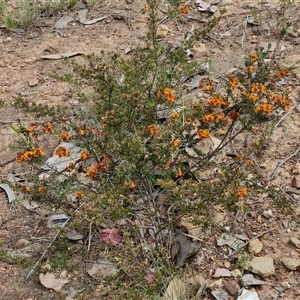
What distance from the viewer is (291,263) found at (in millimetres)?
3053

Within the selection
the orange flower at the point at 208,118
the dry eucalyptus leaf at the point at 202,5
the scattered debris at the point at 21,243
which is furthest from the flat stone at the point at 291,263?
the dry eucalyptus leaf at the point at 202,5

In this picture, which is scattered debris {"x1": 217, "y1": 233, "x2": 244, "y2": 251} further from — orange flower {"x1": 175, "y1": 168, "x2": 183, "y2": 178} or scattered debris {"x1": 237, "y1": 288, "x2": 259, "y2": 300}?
orange flower {"x1": 175, "y1": 168, "x2": 183, "y2": 178}

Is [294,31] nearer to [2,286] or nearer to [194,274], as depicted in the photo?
[194,274]

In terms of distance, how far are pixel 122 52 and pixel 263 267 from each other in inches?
97.5

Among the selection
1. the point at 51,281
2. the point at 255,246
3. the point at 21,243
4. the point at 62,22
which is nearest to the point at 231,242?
the point at 255,246

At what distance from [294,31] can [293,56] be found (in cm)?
37

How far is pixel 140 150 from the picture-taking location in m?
2.73

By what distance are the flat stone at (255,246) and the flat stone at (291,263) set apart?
0.48 feet

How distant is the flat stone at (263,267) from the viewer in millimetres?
3014

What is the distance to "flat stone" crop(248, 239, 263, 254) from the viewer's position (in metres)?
3.16

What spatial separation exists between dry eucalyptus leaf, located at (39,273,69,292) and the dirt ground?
30 mm

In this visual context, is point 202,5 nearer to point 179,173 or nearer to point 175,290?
point 179,173

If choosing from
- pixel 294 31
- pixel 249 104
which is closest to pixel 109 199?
pixel 249 104

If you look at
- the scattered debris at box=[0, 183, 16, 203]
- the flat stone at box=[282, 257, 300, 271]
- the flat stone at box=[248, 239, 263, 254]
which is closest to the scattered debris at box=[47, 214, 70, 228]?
the scattered debris at box=[0, 183, 16, 203]
